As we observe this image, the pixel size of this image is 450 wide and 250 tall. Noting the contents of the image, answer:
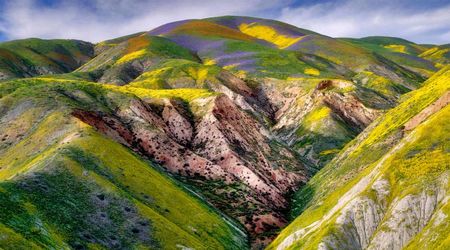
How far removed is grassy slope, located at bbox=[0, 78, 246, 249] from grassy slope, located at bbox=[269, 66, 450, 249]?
15772 mm

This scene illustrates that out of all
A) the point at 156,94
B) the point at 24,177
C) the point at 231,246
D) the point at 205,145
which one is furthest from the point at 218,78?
the point at 24,177

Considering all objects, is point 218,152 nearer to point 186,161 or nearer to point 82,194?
point 186,161

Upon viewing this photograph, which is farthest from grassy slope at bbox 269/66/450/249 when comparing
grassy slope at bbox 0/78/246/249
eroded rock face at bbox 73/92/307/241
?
grassy slope at bbox 0/78/246/249

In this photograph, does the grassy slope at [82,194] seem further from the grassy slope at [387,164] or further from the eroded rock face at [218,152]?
the grassy slope at [387,164]

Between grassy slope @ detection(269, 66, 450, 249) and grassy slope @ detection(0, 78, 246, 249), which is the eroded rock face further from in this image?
grassy slope @ detection(0, 78, 246, 249)

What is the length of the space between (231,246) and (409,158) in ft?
100

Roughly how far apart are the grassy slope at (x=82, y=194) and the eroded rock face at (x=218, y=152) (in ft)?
26.2

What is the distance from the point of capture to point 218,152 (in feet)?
348

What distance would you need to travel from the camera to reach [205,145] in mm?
108625

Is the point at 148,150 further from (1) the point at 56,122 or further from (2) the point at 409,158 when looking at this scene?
(2) the point at 409,158

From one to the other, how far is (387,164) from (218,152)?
44420 mm

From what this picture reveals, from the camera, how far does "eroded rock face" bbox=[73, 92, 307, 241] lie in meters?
95.1

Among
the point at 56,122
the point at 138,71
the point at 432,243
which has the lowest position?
the point at 432,243

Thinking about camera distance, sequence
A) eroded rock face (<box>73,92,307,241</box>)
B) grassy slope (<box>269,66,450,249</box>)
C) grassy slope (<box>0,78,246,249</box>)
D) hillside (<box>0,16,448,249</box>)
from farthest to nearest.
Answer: eroded rock face (<box>73,92,307,241</box>) → grassy slope (<box>269,66,450,249</box>) → hillside (<box>0,16,448,249</box>) → grassy slope (<box>0,78,246,249</box>)
